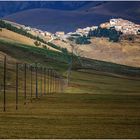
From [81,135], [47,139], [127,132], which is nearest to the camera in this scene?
[47,139]

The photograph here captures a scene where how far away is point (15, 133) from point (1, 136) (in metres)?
4.56

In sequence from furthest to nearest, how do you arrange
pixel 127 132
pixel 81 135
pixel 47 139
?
pixel 127 132, pixel 81 135, pixel 47 139

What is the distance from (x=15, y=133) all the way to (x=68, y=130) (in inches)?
269

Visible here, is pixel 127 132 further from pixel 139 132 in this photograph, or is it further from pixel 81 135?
pixel 81 135

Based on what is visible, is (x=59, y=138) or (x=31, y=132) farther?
(x=31, y=132)

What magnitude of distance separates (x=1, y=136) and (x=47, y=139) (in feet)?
13.9

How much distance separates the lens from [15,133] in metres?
55.4

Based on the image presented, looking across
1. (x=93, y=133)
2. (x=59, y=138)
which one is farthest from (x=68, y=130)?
(x=59, y=138)

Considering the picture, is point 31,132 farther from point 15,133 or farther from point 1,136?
point 1,136

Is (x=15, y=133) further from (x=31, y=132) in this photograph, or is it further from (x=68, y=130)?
(x=68, y=130)

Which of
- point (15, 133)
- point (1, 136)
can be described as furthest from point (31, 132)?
point (1, 136)

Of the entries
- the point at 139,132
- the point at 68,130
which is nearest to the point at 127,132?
the point at 139,132

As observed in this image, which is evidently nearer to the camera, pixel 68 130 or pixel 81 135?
pixel 81 135

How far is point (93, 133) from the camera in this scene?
57.4 metres
